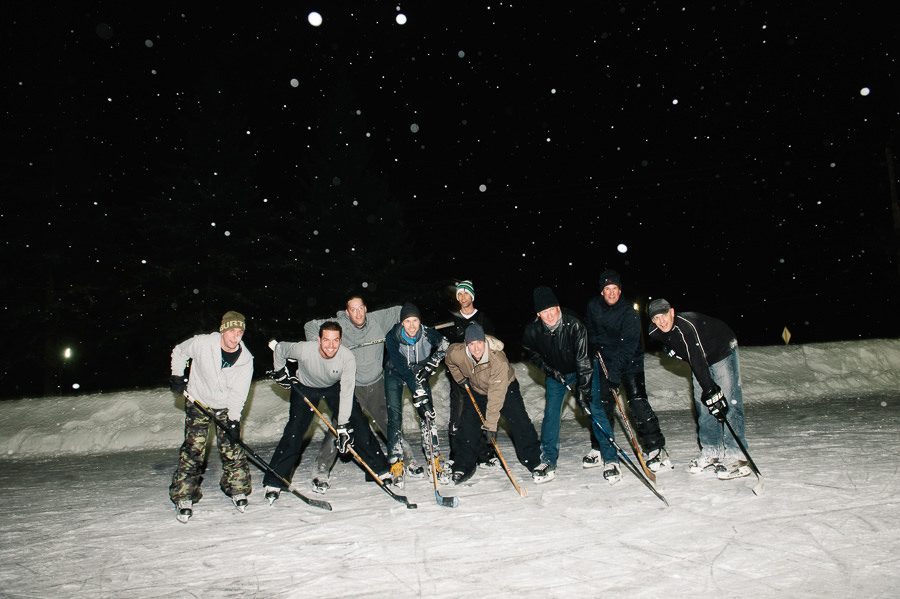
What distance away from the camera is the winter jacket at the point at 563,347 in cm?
503

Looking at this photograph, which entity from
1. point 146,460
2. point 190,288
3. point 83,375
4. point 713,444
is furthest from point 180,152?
point 713,444

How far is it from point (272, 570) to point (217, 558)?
1.58 feet

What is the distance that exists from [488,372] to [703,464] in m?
1.94

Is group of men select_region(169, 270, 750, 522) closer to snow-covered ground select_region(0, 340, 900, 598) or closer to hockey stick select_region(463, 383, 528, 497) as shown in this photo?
hockey stick select_region(463, 383, 528, 497)

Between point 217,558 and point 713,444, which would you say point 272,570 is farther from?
point 713,444

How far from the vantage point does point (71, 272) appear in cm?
1784

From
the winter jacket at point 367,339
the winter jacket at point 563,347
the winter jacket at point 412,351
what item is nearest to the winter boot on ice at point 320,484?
the winter jacket at point 367,339

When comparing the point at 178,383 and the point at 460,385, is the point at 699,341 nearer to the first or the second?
the point at 460,385

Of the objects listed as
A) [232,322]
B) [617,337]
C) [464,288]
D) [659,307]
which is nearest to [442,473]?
[464,288]

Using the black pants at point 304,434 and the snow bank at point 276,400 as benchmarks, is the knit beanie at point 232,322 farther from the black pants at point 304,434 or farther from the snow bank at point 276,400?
the snow bank at point 276,400

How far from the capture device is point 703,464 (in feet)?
16.5

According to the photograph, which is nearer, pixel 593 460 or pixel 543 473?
pixel 543 473

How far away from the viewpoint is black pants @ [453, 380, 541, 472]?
5266 millimetres

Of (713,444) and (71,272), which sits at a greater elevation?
(71,272)
